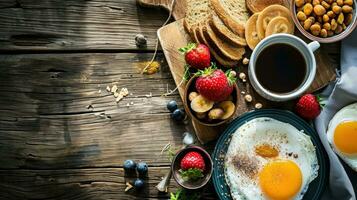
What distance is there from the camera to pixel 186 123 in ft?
8.15

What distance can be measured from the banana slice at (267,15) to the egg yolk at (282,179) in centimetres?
53

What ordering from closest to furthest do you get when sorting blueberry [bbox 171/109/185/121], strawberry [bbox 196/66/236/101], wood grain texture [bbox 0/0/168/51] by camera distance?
strawberry [bbox 196/66/236/101] < blueberry [bbox 171/109/185/121] < wood grain texture [bbox 0/0/168/51]

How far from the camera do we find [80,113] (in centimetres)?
252

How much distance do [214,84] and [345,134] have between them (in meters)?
0.59

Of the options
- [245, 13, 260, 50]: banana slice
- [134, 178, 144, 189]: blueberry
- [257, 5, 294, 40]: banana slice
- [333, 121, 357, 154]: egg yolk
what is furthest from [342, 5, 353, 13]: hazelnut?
[134, 178, 144, 189]: blueberry

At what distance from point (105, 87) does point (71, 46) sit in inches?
9.3

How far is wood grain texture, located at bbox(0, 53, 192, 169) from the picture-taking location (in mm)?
2498

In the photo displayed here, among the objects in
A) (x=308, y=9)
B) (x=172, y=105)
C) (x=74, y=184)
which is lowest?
(x=74, y=184)

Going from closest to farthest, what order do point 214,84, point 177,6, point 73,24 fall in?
point 214,84
point 177,6
point 73,24

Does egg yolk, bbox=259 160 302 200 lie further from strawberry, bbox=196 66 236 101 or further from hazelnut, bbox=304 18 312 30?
hazelnut, bbox=304 18 312 30

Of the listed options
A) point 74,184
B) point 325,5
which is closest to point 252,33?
point 325,5

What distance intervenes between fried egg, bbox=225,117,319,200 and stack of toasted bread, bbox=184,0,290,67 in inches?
11.9

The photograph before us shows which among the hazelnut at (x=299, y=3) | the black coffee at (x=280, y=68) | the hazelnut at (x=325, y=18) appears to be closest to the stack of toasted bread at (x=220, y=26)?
the black coffee at (x=280, y=68)

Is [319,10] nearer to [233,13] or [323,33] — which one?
[323,33]
